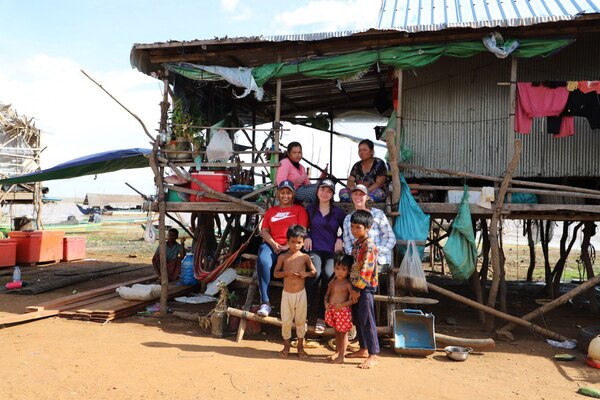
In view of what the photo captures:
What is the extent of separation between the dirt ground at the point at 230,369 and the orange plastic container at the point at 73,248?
301 inches

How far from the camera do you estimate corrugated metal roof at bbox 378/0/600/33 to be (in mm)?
7045

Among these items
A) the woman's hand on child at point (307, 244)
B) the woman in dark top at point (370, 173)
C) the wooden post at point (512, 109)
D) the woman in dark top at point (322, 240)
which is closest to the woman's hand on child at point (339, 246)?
the woman in dark top at point (322, 240)

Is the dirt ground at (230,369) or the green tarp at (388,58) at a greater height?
the green tarp at (388,58)

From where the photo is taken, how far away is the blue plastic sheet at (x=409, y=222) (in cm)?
604

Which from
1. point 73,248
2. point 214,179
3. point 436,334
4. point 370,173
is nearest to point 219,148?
point 214,179

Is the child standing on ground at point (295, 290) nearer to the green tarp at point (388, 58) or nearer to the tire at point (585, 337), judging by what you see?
the green tarp at point (388, 58)

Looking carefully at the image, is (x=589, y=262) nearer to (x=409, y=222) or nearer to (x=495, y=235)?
(x=495, y=235)

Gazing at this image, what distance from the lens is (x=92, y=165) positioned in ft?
32.6

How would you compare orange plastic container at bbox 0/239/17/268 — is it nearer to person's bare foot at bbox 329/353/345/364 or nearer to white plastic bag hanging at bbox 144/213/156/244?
white plastic bag hanging at bbox 144/213/156/244

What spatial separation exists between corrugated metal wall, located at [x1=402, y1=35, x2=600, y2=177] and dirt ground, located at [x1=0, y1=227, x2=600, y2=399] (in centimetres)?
233

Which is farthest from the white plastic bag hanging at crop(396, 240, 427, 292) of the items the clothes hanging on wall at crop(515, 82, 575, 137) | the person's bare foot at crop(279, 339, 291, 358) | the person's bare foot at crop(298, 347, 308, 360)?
the clothes hanging on wall at crop(515, 82, 575, 137)

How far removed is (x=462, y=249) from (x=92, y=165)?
7.58 meters

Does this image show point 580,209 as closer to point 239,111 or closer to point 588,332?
point 588,332

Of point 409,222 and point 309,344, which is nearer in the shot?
point 309,344
